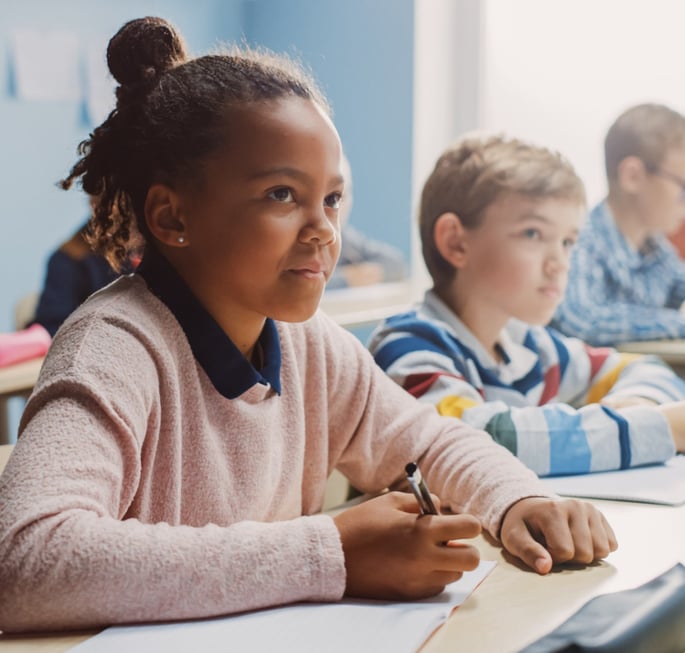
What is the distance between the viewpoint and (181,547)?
1.98ft

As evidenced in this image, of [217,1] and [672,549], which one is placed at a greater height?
[217,1]

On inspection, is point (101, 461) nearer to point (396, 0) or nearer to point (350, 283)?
point (350, 283)

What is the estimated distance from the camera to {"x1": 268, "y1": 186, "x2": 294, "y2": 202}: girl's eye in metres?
0.76

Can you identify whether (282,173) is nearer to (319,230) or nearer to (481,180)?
(319,230)

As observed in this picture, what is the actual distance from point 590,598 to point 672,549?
0.14m

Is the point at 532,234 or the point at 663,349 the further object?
the point at 663,349

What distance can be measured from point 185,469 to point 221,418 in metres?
0.05

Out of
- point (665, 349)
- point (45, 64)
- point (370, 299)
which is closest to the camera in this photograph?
point (665, 349)

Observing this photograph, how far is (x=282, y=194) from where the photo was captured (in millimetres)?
764

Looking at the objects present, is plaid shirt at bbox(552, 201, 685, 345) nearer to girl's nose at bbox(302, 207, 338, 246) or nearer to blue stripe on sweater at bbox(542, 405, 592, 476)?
blue stripe on sweater at bbox(542, 405, 592, 476)

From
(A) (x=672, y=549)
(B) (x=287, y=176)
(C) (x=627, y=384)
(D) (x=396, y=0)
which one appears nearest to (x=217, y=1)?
(D) (x=396, y=0)

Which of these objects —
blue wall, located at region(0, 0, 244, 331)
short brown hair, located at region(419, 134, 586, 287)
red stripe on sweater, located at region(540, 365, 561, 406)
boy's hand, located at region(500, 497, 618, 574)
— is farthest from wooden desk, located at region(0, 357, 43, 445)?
boy's hand, located at region(500, 497, 618, 574)

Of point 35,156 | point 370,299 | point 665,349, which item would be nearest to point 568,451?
point 665,349

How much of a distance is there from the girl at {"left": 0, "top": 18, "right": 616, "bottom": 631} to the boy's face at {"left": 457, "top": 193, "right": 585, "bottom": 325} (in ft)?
1.15
